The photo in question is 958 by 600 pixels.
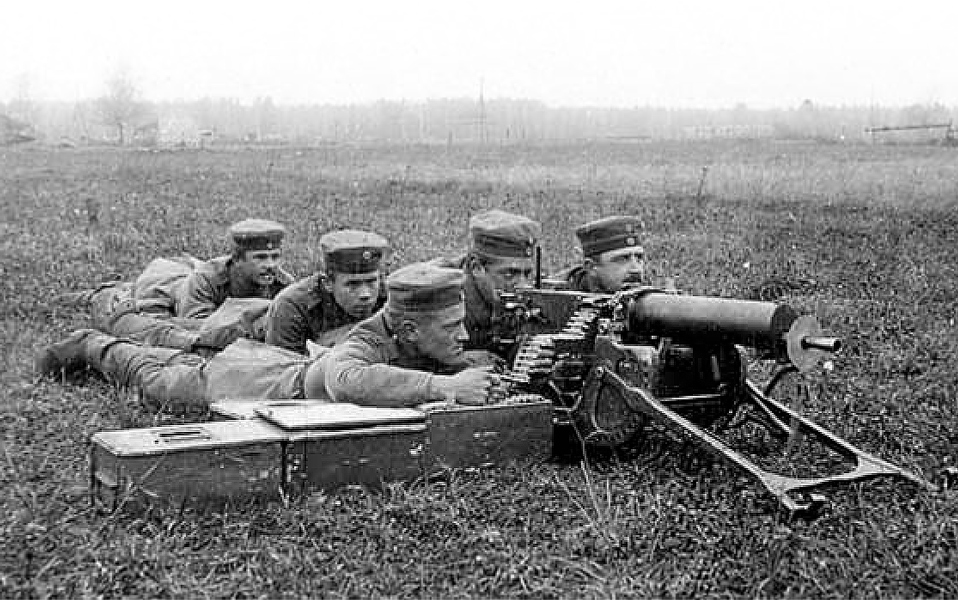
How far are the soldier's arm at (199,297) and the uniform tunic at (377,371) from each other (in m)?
3.61

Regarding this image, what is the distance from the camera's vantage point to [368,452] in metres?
5.81

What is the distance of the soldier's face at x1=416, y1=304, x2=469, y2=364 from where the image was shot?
6.71m

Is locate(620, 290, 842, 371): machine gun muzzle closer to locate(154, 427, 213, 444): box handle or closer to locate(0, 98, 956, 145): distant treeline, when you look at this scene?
locate(154, 427, 213, 444): box handle

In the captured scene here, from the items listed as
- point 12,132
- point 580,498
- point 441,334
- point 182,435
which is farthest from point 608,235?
point 12,132

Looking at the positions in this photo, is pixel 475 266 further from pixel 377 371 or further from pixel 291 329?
pixel 377 371

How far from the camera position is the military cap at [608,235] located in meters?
8.31

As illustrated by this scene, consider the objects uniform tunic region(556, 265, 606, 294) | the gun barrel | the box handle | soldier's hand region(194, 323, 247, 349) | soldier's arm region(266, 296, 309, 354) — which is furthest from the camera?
soldier's hand region(194, 323, 247, 349)

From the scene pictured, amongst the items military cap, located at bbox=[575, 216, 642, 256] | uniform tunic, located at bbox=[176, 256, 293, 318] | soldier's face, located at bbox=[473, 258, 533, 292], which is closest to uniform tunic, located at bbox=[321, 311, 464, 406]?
soldier's face, located at bbox=[473, 258, 533, 292]

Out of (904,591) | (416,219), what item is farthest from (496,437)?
(416,219)

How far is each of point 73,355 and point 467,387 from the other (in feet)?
13.2

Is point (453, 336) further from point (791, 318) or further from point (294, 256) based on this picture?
point (294, 256)

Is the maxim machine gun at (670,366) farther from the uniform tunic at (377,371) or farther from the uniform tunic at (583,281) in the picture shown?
the uniform tunic at (583,281)

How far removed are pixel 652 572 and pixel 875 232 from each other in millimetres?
11919

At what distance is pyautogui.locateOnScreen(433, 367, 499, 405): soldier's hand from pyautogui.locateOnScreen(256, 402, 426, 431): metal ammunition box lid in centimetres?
28
